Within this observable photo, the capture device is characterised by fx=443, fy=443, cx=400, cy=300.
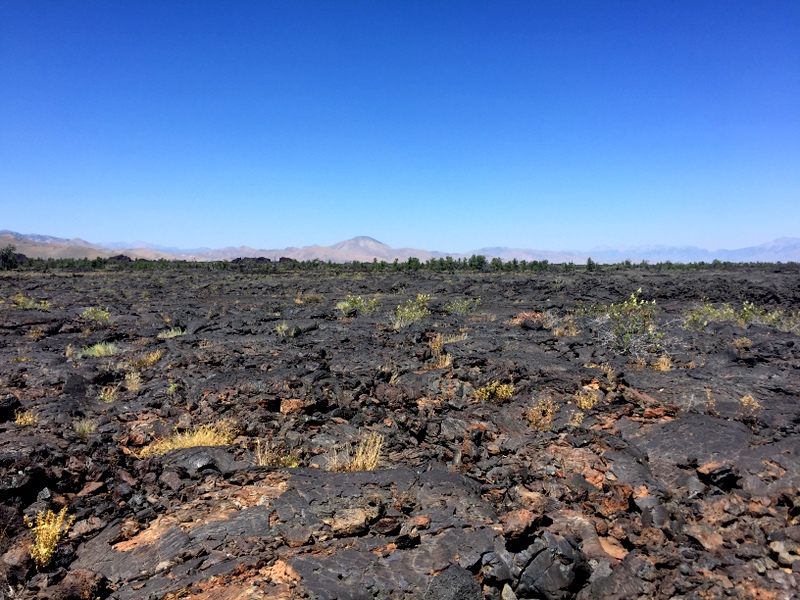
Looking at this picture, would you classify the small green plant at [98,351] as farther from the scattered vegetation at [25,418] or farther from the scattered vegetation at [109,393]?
the scattered vegetation at [25,418]

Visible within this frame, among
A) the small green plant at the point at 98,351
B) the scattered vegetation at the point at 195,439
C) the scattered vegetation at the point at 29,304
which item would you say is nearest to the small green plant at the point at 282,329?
the small green plant at the point at 98,351

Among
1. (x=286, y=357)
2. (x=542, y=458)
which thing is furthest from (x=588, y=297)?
(x=542, y=458)

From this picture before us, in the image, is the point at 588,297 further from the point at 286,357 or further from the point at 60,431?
the point at 60,431

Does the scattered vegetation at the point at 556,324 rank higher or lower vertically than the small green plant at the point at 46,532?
higher

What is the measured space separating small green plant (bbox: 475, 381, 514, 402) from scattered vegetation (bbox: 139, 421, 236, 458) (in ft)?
14.8

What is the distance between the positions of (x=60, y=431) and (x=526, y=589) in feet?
21.9

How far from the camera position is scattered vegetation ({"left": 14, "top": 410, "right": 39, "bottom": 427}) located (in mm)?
6789

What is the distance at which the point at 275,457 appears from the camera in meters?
6.12

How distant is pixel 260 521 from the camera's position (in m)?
4.59

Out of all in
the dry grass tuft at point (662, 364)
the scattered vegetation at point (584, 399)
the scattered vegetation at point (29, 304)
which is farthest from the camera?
the scattered vegetation at point (29, 304)

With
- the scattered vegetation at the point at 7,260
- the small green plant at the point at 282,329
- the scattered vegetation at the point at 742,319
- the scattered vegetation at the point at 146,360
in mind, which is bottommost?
the scattered vegetation at the point at 146,360

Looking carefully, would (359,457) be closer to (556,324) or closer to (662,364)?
(662,364)

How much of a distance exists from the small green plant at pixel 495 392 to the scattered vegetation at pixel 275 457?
3.84 meters

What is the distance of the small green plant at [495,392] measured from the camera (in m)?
8.40
